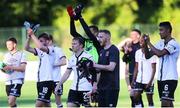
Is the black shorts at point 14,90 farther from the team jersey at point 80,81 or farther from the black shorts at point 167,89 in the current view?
the black shorts at point 167,89

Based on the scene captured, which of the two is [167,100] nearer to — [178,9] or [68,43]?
[68,43]

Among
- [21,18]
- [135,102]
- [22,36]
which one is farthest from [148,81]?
[21,18]

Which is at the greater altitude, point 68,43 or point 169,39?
point 68,43

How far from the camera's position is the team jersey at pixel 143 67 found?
761 inches

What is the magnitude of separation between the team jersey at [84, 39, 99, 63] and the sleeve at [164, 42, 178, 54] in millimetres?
1410

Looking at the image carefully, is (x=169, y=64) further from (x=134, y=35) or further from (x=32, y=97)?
(x=32, y=97)

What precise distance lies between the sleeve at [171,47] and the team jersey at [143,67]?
3.41 metres

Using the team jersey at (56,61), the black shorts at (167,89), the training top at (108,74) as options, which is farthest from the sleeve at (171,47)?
the team jersey at (56,61)

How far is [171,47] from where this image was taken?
1580cm

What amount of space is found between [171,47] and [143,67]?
3806 millimetres

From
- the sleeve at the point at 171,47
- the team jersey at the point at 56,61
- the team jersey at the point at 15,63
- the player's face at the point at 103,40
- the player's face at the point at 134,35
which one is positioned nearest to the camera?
the player's face at the point at 103,40

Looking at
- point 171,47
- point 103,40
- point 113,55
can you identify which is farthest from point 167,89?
point 103,40

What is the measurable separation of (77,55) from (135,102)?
12.3ft

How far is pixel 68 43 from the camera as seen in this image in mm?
52781
